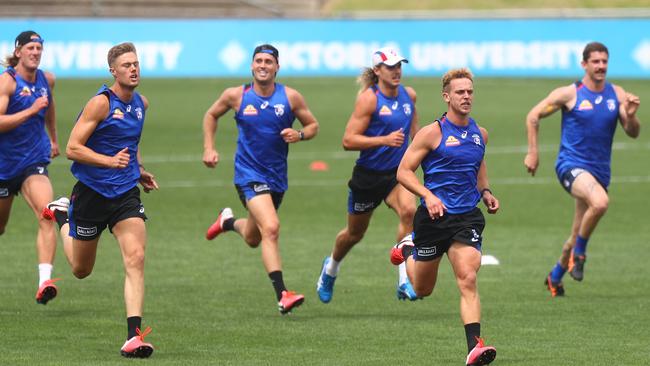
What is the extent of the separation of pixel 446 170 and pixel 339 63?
31654 millimetres

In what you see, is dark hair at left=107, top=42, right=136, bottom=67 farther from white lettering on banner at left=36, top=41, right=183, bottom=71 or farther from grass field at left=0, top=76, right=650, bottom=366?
white lettering on banner at left=36, top=41, right=183, bottom=71

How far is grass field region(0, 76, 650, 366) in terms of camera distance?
11648 mm

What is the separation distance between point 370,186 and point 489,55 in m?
28.0

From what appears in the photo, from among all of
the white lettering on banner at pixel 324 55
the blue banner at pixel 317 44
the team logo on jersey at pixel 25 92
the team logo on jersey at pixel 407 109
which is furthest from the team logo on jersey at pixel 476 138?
the white lettering on banner at pixel 324 55

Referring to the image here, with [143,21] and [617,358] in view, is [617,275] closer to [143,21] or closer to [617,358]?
[617,358]

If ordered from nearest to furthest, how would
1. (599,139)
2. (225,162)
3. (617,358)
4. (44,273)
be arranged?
(617,358) < (44,273) < (599,139) < (225,162)

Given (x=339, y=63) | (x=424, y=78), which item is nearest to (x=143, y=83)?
(x=339, y=63)

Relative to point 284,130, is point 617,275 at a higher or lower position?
lower

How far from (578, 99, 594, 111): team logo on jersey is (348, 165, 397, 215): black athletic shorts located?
2.30 meters

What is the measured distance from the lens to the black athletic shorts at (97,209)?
38.7 ft

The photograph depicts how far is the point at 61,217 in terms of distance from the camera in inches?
526

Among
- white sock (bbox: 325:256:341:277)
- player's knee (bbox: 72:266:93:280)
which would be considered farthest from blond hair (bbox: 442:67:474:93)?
white sock (bbox: 325:256:341:277)

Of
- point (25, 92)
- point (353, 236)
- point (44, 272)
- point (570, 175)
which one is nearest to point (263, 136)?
point (353, 236)

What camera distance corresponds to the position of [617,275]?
1628cm
